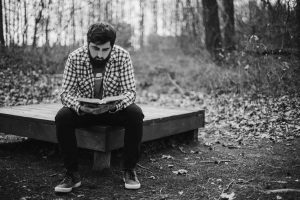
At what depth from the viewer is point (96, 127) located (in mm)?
3594

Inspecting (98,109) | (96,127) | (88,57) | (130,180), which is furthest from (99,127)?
(88,57)

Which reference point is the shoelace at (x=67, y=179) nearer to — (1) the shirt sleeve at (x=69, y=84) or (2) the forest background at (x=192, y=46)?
(1) the shirt sleeve at (x=69, y=84)

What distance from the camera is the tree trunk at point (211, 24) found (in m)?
12.2

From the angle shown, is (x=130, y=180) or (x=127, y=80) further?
(x=127, y=80)

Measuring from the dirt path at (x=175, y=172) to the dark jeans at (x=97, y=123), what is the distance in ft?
1.01

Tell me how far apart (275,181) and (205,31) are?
966 cm

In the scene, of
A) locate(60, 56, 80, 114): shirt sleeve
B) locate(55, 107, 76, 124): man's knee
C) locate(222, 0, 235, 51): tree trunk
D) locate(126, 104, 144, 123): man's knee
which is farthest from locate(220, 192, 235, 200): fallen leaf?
locate(222, 0, 235, 51): tree trunk

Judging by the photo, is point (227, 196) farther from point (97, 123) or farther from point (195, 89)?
point (195, 89)

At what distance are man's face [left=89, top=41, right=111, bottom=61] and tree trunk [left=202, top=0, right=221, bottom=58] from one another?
358 inches

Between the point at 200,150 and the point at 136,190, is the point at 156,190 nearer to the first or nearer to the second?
the point at 136,190

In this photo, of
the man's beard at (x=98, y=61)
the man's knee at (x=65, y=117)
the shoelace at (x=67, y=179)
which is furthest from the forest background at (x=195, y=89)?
the man's beard at (x=98, y=61)

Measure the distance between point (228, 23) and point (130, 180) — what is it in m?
9.54

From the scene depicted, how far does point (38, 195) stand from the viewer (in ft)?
10.4

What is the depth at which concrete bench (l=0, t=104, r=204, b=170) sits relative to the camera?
3617 millimetres
